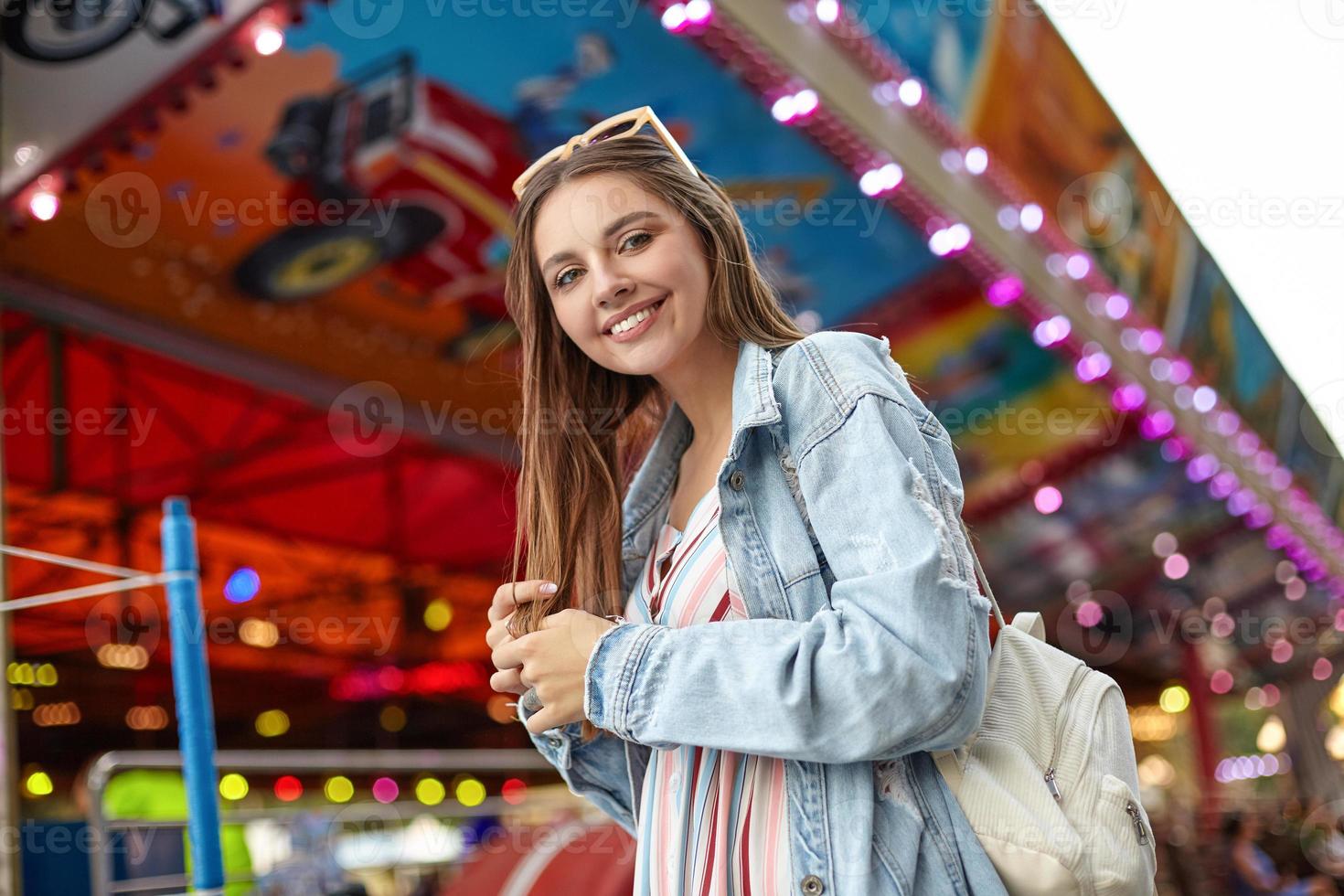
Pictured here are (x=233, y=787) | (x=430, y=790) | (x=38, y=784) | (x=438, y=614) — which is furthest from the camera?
(x=430, y=790)

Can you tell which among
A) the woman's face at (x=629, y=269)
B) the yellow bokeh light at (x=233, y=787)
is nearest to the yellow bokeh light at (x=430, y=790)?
the yellow bokeh light at (x=233, y=787)

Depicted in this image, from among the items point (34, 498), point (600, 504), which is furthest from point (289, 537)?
point (600, 504)

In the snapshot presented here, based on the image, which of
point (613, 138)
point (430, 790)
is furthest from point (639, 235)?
point (430, 790)

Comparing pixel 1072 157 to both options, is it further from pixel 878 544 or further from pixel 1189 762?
pixel 1189 762

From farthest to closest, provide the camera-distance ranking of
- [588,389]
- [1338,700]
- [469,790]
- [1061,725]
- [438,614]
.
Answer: [1338,700] < [469,790] < [438,614] < [588,389] < [1061,725]

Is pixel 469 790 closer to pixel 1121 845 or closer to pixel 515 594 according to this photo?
pixel 515 594

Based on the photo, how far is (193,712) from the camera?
2377mm

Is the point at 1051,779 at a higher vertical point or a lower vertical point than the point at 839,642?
lower

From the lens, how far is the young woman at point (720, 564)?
1057 mm

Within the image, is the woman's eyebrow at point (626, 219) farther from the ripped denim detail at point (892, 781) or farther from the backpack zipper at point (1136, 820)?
the backpack zipper at point (1136, 820)

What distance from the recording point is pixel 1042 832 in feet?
3.52

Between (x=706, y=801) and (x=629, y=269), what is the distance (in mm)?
587

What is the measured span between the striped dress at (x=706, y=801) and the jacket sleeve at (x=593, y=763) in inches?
3.9

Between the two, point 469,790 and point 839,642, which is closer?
point 839,642
